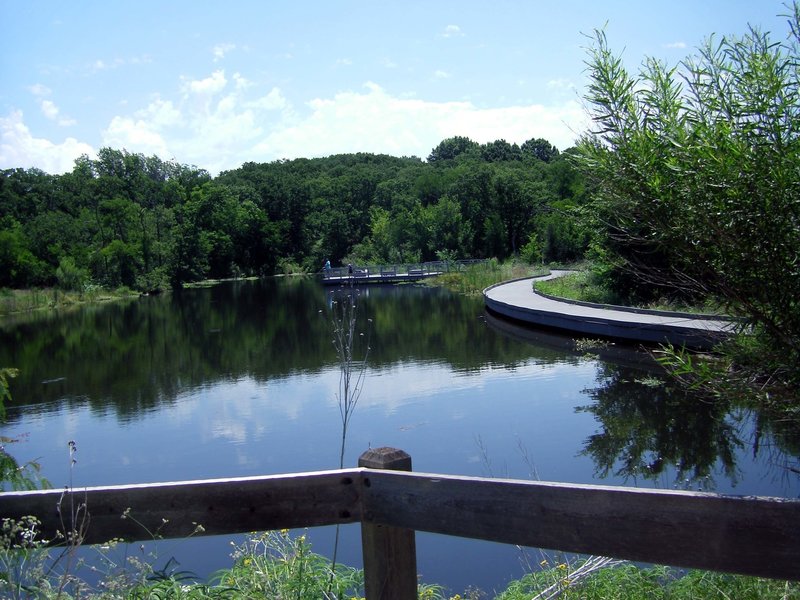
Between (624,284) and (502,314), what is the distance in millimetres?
4516

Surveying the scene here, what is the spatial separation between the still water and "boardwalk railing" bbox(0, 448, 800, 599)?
1810mm

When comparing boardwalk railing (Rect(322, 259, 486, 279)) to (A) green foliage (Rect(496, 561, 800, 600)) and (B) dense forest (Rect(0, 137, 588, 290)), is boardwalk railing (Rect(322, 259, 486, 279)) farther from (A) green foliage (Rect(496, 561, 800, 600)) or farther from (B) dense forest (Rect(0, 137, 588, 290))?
(A) green foliage (Rect(496, 561, 800, 600))

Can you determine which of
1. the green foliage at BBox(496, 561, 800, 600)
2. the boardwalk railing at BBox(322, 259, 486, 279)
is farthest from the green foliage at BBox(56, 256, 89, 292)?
the green foliage at BBox(496, 561, 800, 600)

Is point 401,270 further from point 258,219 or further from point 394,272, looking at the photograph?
point 258,219

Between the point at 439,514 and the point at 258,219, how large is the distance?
74.5 metres

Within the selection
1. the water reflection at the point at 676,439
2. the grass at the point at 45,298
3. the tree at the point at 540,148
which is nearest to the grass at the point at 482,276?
the grass at the point at 45,298

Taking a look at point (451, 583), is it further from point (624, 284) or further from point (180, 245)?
point (180, 245)

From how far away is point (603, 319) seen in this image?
18734 millimetres

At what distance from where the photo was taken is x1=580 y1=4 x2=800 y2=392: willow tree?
8.49 feet

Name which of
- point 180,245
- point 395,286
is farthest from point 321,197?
point 395,286

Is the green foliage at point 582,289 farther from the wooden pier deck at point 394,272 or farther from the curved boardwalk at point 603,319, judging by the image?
the wooden pier deck at point 394,272

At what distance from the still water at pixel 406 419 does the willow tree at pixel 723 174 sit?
7.62 ft

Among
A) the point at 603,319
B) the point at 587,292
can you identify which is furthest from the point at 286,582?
the point at 587,292

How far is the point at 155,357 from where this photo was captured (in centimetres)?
2066
